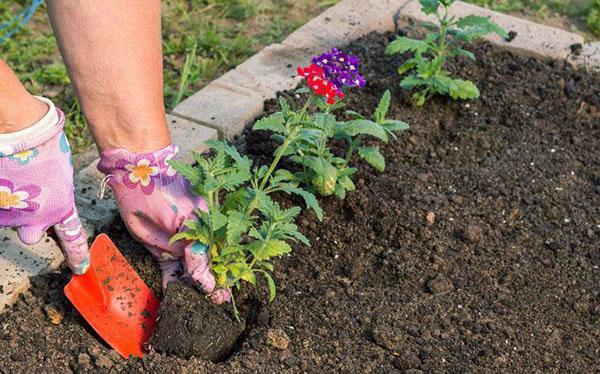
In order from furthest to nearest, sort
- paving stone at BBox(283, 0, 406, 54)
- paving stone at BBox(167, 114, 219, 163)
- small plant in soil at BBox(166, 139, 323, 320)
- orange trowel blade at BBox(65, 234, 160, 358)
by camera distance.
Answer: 1. paving stone at BBox(283, 0, 406, 54)
2. paving stone at BBox(167, 114, 219, 163)
3. orange trowel blade at BBox(65, 234, 160, 358)
4. small plant in soil at BBox(166, 139, 323, 320)

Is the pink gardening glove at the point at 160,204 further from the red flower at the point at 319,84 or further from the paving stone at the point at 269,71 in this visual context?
the paving stone at the point at 269,71

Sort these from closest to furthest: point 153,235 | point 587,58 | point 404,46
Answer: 1. point 153,235
2. point 404,46
3. point 587,58

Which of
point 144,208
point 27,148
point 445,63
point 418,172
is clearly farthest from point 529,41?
point 27,148

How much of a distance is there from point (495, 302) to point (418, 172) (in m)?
0.66

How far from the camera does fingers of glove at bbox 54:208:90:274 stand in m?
2.42

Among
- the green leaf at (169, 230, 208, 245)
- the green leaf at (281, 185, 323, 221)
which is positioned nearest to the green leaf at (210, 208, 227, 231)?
→ the green leaf at (169, 230, 208, 245)

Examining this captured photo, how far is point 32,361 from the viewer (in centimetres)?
247

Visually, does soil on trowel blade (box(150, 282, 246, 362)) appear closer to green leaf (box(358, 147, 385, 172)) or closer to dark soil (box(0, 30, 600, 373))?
dark soil (box(0, 30, 600, 373))

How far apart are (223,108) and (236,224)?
115 centimetres

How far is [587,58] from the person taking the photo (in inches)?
163

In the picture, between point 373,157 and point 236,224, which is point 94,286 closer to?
point 236,224

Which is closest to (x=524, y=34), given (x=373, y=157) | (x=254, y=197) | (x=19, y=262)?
(x=373, y=157)

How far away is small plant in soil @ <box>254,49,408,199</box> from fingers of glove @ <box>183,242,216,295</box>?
375 mm

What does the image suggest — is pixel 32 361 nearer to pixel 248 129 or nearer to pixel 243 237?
pixel 243 237
